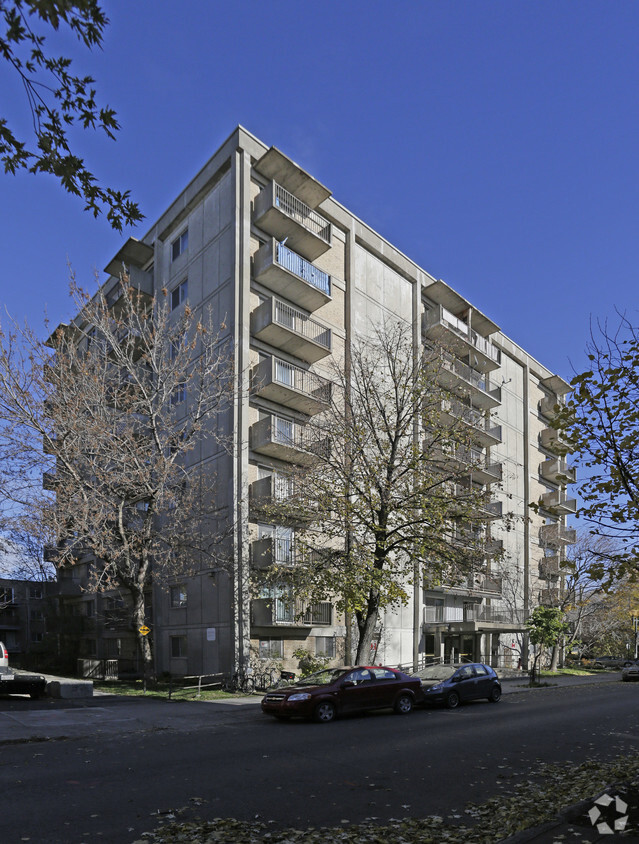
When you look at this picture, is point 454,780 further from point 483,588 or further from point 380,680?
point 483,588

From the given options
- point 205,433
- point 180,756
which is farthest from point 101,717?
point 205,433

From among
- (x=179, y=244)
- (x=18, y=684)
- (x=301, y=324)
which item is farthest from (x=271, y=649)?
(x=179, y=244)

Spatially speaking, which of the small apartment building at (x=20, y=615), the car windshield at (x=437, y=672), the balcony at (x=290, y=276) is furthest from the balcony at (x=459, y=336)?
the small apartment building at (x=20, y=615)

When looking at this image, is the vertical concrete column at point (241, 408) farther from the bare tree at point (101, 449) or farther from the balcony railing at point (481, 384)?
the balcony railing at point (481, 384)

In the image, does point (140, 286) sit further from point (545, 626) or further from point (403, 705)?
point (545, 626)

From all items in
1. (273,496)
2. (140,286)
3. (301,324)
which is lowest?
(273,496)

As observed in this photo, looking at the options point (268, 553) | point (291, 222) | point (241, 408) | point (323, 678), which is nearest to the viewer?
point (323, 678)

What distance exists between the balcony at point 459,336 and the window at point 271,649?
659 inches

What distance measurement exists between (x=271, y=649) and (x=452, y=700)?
344 inches

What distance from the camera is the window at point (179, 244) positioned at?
33.0m

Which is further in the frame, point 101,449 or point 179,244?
point 179,244

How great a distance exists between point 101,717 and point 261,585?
9206 millimetres

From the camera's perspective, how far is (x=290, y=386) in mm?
28672

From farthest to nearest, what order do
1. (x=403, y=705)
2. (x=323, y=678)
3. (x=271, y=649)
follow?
(x=271, y=649) < (x=403, y=705) < (x=323, y=678)
